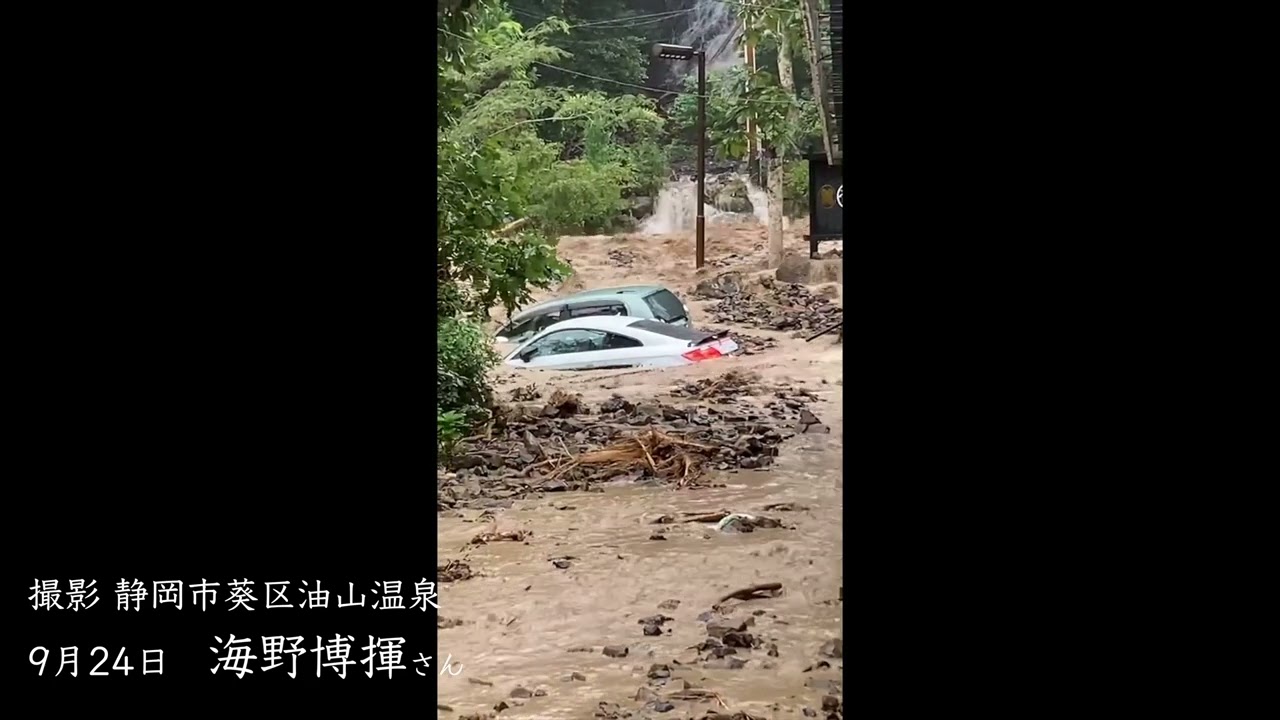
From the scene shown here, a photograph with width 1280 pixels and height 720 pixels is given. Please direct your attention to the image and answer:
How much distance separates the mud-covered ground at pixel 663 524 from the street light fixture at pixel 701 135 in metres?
0.04

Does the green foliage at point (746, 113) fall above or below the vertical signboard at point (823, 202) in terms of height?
above

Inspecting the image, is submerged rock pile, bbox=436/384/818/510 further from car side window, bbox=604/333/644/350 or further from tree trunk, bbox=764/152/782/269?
tree trunk, bbox=764/152/782/269

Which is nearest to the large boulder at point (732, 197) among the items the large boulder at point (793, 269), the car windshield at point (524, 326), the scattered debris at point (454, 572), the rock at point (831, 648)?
the large boulder at point (793, 269)

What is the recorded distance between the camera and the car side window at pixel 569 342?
4012mm

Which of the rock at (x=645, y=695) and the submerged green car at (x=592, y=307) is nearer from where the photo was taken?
the rock at (x=645, y=695)

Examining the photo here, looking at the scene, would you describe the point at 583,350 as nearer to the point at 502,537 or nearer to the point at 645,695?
the point at 502,537

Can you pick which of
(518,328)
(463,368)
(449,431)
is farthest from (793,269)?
(449,431)

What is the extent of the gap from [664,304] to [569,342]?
15.4 inches

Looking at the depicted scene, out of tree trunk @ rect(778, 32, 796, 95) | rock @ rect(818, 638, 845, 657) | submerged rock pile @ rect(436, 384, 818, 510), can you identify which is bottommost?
rock @ rect(818, 638, 845, 657)

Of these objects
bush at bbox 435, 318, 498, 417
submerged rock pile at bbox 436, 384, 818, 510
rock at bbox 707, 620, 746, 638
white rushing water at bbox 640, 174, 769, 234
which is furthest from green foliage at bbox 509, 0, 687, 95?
rock at bbox 707, 620, 746, 638

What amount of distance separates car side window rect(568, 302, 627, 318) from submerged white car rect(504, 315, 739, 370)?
34mm

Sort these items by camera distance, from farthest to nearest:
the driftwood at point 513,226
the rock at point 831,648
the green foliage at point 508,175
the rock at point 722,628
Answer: the driftwood at point 513,226
the green foliage at point 508,175
the rock at point 722,628
the rock at point 831,648

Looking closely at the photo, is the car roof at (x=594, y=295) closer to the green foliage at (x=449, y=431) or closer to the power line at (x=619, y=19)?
the green foliage at (x=449, y=431)

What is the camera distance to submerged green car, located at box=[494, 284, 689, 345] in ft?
12.5
